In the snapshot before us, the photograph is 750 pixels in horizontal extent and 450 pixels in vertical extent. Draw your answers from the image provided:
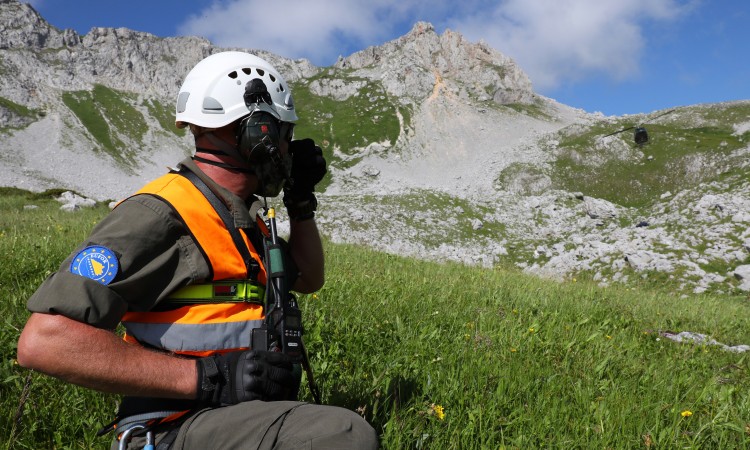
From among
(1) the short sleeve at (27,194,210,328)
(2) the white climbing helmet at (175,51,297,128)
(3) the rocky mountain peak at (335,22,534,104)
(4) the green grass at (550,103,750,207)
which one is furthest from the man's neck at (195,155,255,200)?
(3) the rocky mountain peak at (335,22,534,104)

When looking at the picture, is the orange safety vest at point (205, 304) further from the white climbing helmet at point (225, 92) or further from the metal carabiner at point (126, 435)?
the white climbing helmet at point (225, 92)

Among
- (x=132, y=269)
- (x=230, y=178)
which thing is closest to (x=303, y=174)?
(x=230, y=178)

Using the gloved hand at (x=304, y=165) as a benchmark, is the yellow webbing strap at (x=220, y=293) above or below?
below

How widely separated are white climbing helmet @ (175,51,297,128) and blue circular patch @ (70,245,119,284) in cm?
110

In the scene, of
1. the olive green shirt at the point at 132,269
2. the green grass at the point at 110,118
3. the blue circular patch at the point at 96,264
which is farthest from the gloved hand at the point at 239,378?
the green grass at the point at 110,118

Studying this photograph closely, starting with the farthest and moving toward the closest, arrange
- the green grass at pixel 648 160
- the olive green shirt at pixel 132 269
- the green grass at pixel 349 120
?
1. the green grass at pixel 349 120
2. the green grass at pixel 648 160
3. the olive green shirt at pixel 132 269

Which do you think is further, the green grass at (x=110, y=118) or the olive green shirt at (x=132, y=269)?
the green grass at (x=110, y=118)

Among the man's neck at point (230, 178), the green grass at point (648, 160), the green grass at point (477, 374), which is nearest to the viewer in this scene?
the man's neck at point (230, 178)

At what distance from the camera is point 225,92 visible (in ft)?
9.32

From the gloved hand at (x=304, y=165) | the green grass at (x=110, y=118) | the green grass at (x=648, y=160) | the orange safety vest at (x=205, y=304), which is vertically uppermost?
the green grass at (x=110, y=118)

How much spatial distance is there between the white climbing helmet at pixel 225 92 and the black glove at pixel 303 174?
0.77 ft

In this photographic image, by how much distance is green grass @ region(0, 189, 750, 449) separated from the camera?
11.2 feet

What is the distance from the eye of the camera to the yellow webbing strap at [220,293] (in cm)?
229

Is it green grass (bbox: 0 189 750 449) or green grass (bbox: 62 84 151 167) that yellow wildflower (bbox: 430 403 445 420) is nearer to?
green grass (bbox: 0 189 750 449)
